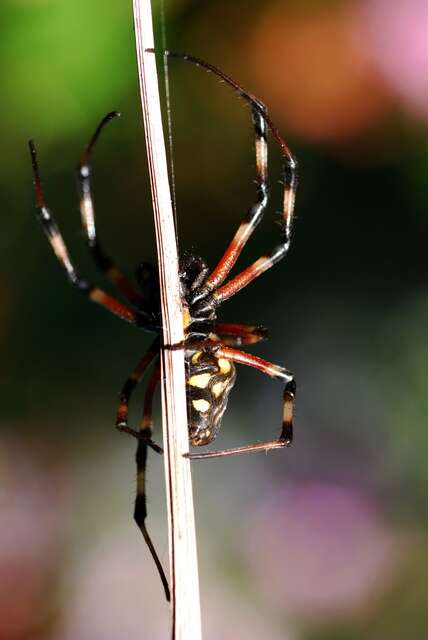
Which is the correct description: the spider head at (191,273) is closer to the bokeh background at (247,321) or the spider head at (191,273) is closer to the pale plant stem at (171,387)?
the pale plant stem at (171,387)

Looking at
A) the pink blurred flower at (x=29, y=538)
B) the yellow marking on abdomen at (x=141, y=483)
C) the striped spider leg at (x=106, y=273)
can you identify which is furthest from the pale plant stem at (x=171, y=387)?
the pink blurred flower at (x=29, y=538)

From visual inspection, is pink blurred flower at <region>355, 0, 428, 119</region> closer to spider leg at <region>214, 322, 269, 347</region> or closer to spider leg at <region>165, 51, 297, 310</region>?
spider leg at <region>165, 51, 297, 310</region>

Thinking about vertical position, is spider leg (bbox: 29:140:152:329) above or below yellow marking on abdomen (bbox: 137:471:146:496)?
above

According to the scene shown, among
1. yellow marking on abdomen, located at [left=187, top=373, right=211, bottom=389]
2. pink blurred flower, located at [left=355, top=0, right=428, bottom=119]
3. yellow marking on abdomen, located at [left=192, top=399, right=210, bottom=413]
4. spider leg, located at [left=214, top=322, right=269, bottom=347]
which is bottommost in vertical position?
yellow marking on abdomen, located at [left=192, top=399, right=210, bottom=413]

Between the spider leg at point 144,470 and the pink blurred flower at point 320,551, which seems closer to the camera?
the spider leg at point 144,470

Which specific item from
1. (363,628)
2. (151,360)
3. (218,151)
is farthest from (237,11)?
(363,628)

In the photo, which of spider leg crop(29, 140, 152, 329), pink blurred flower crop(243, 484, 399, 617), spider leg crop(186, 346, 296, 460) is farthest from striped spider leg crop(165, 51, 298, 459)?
pink blurred flower crop(243, 484, 399, 617)

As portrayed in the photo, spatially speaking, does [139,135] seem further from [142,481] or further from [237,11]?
[142,481]

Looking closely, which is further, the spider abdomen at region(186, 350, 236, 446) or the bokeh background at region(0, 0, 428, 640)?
the bokeh background at region(0, 0, 428, 640)
